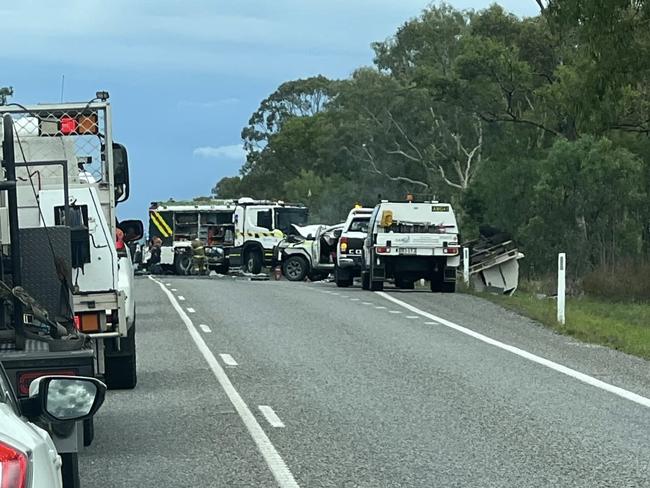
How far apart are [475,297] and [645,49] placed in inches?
277

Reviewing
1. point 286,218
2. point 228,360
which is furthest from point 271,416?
point 286,218

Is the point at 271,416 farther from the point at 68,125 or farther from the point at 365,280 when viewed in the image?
the point at 365,280

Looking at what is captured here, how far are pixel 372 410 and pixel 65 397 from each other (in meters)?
7.74

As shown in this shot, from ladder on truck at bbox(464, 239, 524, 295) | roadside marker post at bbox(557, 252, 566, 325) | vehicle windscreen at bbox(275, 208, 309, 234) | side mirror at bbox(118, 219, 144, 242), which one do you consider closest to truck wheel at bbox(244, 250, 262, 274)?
vehicle windscreen at bbox(275, 208, 309, 234)

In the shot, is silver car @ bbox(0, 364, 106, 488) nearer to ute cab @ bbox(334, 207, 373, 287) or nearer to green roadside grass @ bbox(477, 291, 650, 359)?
green roadside grass @ bbox(477, 291, 650, 359)

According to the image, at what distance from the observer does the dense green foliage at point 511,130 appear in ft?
88.3

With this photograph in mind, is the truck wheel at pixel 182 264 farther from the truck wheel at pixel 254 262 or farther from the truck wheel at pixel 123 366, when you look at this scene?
the truck wheel at pixel 123 366

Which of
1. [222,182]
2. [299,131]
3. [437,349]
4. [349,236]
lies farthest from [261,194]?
[437,349]

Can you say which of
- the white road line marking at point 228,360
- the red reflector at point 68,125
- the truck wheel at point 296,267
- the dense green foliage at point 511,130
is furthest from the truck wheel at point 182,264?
the red reflector at point 68,125

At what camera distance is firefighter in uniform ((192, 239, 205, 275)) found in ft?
166

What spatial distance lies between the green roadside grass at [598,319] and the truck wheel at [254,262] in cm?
1822

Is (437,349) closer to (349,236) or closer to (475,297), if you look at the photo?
(475,297)

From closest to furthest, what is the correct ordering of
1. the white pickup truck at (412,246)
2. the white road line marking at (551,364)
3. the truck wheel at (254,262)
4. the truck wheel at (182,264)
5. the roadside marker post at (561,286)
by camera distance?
the white road line marking at (551,364) < the roadside marker post at (561,286) < the white pickup truck at (412,246) < the truck wheel at (254,262) < the truck wheel at (182,264)

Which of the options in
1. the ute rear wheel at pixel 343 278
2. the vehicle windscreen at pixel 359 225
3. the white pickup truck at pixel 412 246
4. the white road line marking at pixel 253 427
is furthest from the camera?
the vehicle windscreen at pixel 359 225
